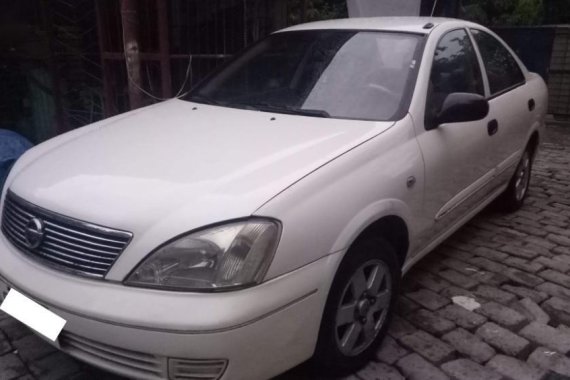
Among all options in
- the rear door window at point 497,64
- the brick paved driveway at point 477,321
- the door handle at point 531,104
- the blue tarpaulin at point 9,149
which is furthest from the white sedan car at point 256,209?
the blue tarpaulin at point 9,149

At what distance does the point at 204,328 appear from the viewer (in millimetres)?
1718

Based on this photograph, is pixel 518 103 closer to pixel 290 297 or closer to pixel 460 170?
pixel 460 170

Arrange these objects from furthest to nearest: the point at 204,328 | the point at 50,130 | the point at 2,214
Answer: the point at 50,130 → the point at 2,214 → the point at 204,328

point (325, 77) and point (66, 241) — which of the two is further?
point (325, 77)

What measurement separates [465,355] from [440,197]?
860 millimetres

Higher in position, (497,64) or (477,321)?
(497,64)

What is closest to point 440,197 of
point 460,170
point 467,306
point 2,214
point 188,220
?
point 460,170

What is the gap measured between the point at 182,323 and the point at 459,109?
1884 millimetres

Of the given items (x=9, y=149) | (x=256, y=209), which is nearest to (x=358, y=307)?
(x=256, y=209)

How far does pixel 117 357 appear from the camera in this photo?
1846 mm

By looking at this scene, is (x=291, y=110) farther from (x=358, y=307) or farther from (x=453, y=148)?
(x=358, y=307)

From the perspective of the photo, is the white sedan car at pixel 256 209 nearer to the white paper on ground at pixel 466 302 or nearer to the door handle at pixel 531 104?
the white paper on ground at pixel 466 302

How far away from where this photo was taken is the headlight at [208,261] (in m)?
1.80

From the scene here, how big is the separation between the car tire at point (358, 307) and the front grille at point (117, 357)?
2.27 ft
